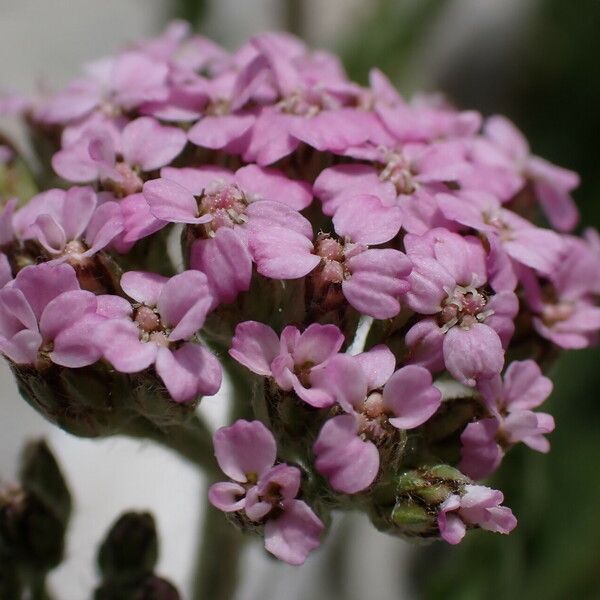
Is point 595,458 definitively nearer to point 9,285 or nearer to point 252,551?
point 252,551

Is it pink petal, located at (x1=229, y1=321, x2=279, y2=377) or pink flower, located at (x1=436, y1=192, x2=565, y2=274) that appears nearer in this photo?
pink petal, located at (x1=229, y1=321, x2=279, y2=377)

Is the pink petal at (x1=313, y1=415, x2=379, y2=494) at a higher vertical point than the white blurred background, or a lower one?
higher

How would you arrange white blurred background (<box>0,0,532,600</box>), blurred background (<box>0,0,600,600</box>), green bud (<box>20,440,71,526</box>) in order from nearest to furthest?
1. green bud (<box>20,440,71,526</box>)
2. blurred background (<box>0,0,600,600</box>)
3. white blurred background (<box>0,0,532,600</box>)

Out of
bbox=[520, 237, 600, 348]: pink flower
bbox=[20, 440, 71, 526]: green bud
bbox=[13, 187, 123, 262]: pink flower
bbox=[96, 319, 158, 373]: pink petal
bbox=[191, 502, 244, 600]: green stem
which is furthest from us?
bbox=[191, 502, 244, 600]: green stem

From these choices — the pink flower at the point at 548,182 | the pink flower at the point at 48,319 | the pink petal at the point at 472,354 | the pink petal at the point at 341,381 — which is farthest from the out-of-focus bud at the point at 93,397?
the pink flower at the point at 548,182

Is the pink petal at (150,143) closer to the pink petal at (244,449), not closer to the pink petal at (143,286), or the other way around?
the pink petal at (143,286)

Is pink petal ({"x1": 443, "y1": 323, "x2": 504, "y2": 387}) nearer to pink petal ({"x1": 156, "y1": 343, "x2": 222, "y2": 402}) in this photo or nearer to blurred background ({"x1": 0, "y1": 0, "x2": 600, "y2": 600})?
pink petal ({"x1": 156, "y1": 343, "x2": 222, "y2": 402})

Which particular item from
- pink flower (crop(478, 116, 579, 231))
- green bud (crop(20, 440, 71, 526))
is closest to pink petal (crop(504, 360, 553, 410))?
pink flower (crop(478, 116, 579, 231))
